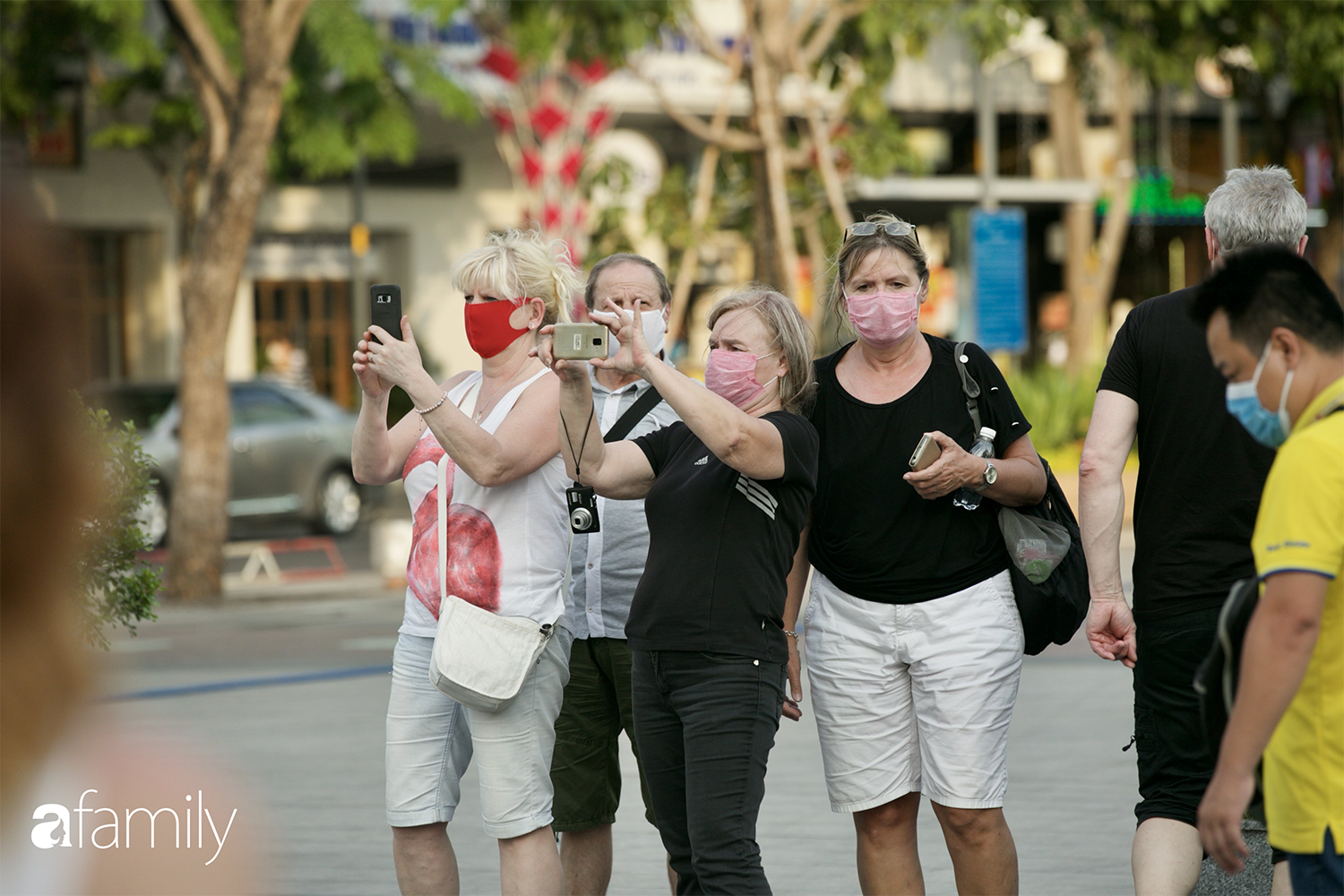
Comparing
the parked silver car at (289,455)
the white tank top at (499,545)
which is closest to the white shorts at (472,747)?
the white tank top at (499,545)

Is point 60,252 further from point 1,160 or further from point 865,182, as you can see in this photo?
point 865,182

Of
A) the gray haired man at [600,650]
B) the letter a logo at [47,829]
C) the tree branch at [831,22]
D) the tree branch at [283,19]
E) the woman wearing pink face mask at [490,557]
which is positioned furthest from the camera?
the tree branch at [831,22]

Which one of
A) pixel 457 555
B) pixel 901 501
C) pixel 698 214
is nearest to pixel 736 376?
pixel 901 501

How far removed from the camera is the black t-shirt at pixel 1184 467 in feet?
12.6

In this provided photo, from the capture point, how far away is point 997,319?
59.8 ft

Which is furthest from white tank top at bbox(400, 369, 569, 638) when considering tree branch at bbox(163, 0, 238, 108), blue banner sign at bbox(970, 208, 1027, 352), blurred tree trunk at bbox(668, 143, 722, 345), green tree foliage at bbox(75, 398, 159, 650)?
blurred tree trunk at bbox(668, 143, 722, 345)

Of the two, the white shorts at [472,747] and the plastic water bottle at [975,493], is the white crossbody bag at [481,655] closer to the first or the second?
the white shorts at [472,747]

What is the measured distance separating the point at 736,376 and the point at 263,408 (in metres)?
15.2

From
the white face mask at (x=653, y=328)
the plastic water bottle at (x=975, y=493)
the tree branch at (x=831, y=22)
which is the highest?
the tree branch at (x=831, y=22)

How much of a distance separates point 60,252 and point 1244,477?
127 inches

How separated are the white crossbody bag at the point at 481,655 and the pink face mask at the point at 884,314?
1112mm

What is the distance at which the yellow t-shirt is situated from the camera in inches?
99.7

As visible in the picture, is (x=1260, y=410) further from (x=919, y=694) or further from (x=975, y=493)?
(x=919, y=694)

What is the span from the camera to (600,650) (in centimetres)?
450
